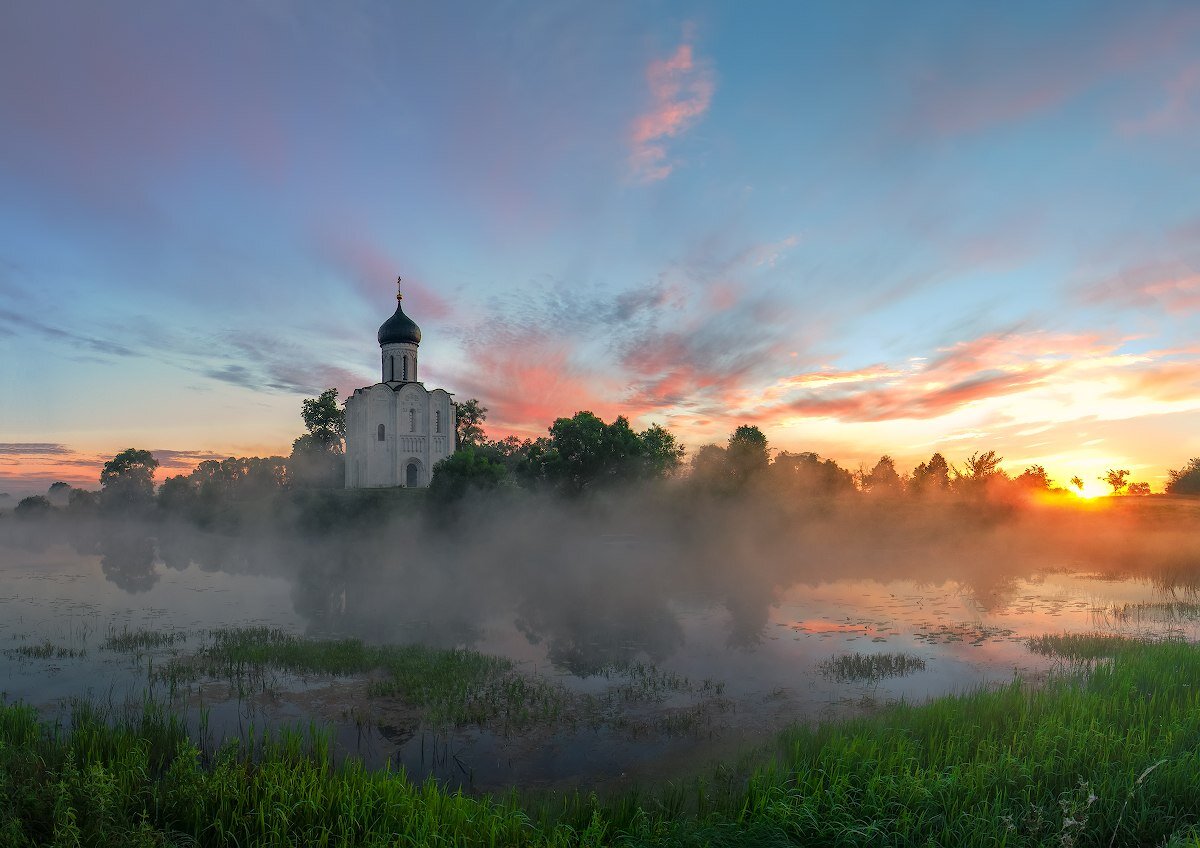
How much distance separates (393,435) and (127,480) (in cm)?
4335

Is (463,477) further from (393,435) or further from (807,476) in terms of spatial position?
(807,476)

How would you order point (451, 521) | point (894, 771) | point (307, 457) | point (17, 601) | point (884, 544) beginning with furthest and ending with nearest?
point (307, 457), point (451, 521), point (884, 544), point (17, 601), point (894, 771)

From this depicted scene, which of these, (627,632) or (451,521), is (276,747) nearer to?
(627,632)

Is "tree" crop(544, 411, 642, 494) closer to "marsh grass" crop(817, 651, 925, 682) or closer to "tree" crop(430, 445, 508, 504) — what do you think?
"tree" crop(430, 445, 508, 504)

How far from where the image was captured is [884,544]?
44.0 metres

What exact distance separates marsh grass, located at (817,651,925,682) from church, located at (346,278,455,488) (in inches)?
1997

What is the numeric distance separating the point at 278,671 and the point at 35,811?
9.43 m

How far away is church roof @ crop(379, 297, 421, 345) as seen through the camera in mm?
61719

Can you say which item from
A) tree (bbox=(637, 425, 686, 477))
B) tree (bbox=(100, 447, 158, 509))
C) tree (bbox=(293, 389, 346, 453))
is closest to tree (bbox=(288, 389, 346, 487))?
tree (bbox=(293, 389, 346, 453))

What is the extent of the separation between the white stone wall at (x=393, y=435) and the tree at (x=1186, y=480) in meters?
79.5

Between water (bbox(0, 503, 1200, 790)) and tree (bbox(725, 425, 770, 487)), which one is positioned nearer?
water (bbox(0, 503, 1200, 790))

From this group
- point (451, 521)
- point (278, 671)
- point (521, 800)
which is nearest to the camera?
point (521, 800)

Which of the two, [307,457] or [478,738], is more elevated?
[307,457]

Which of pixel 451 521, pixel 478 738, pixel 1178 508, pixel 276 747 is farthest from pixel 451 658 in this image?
pixel 1178 508
